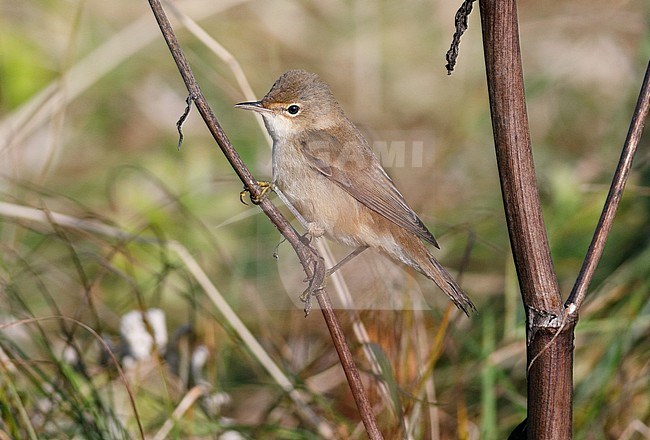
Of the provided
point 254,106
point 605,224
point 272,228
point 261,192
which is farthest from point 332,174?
point 272,228

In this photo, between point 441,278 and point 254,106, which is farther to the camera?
point 254,106

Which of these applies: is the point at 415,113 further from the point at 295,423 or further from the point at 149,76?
the point at 295,423

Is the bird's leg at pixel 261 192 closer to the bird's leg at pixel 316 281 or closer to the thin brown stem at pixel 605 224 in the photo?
the bird's leg at pixel 316 281

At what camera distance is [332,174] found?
1743 mm

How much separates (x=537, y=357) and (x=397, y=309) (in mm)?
1044

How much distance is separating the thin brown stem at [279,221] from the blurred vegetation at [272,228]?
0.21m

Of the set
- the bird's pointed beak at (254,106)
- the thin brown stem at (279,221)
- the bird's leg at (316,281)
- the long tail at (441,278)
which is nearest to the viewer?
the thin brown stem at (279,221)

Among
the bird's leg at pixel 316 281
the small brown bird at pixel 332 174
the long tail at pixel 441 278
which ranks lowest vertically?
the bird's leg at pixel 316 281

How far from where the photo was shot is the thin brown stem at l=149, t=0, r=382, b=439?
1.03 m

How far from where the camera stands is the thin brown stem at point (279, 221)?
1028 millimetres

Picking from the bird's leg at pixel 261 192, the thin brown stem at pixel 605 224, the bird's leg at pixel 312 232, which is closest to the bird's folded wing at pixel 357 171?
the bird's leg at pixel 312 232

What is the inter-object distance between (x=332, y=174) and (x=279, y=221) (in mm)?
619

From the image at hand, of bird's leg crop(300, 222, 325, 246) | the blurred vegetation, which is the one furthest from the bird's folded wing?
bird's leg crop(300, 222, 325, 246)

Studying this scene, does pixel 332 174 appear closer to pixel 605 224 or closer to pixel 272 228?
pixel 605 224
